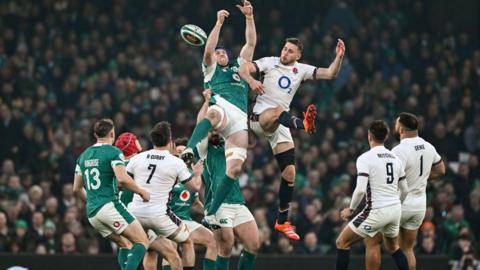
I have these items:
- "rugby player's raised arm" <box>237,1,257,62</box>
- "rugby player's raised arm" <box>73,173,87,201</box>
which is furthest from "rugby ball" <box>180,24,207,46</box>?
"rugby player's raised arm" <box>73,173,87,201</box>

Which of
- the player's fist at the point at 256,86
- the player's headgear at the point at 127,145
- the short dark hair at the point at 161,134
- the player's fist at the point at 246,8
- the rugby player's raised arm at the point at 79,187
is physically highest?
the player's fist at the point at 246,8

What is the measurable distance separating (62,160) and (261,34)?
6.14 metres

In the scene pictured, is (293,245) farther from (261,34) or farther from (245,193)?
(261,34)

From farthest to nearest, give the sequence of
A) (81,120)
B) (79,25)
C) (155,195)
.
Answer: (79,25) < (81,120) < (155,195)

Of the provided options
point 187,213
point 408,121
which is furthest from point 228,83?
point 408,121

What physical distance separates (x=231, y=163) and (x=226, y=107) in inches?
25.2

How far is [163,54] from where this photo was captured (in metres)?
23.2

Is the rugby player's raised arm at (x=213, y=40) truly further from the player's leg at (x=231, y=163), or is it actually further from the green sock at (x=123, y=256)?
the green sock at (x=123, y=256)

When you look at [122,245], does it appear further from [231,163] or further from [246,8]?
[246,8]

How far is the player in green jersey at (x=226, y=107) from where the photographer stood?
13.3 m

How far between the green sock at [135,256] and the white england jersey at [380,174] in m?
2.52

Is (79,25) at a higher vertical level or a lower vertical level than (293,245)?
higher

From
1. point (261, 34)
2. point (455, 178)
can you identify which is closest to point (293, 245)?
point (455, 178)

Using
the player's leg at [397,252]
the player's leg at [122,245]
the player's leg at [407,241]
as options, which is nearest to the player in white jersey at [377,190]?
the player's leg at [397,252]
